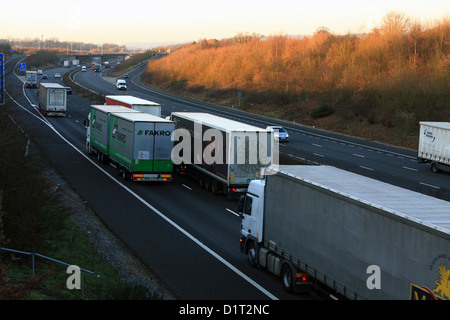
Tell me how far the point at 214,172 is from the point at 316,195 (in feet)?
51.6

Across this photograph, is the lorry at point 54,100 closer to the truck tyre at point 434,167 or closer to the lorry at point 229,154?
the lorry at point 229,154

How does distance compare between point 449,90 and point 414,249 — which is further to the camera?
point 449,90

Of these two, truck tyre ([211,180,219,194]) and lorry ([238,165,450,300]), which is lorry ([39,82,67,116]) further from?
lorry ([238,165,450,300])

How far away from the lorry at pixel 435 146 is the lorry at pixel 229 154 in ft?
46.5

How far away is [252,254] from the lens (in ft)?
57.7

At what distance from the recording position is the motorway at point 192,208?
16719 millimetres

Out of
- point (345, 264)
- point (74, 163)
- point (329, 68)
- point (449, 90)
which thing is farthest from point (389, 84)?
point (345, 264)

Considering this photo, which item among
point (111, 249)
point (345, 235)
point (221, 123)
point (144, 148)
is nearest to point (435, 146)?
point (221, 123)

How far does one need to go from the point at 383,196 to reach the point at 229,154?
50.2 ft

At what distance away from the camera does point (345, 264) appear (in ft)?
41.4
